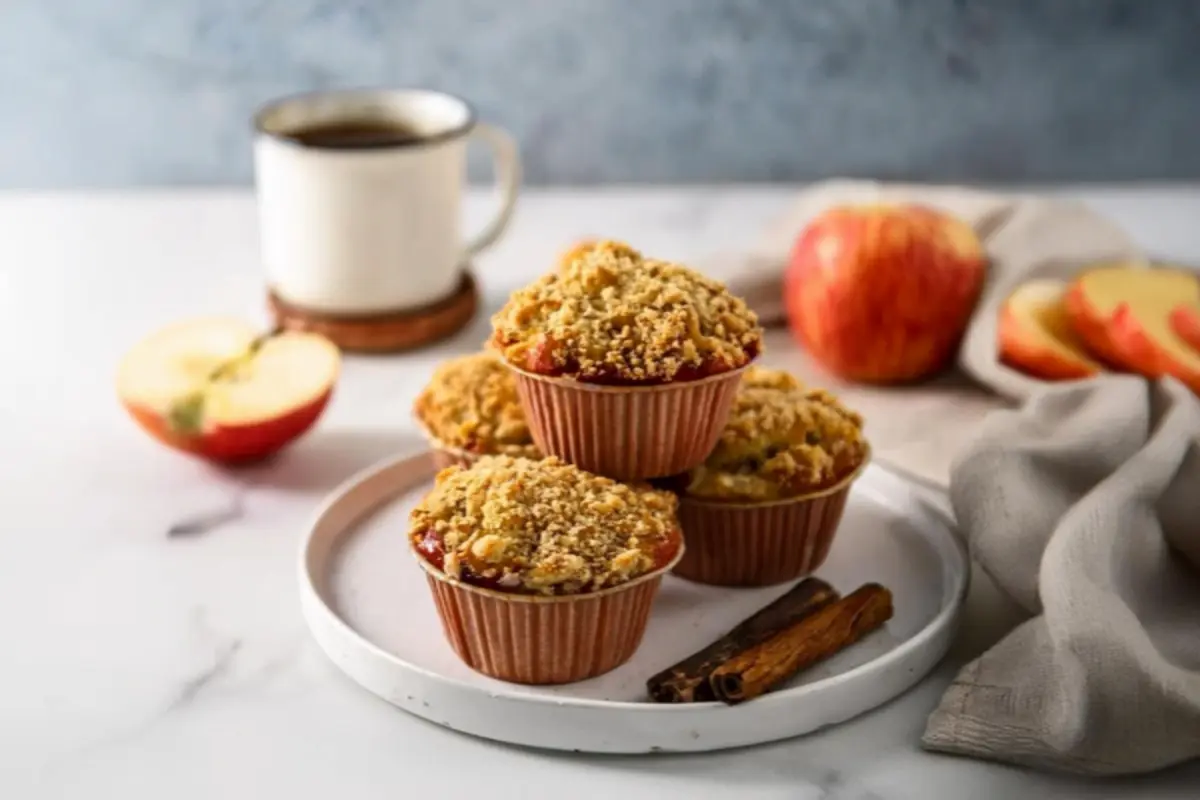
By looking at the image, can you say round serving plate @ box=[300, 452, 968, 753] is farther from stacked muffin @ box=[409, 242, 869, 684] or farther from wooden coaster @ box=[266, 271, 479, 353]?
wooden coaster @ box=[266, 271, 479, 353]

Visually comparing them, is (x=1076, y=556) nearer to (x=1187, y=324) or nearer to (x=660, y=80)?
(x=1187, y=324)

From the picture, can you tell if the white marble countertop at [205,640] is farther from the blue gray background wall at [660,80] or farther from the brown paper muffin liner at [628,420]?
the blue gray background wall at [660,80]

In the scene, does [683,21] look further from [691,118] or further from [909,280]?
[909,280]

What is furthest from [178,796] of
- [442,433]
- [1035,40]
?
[1035,40]

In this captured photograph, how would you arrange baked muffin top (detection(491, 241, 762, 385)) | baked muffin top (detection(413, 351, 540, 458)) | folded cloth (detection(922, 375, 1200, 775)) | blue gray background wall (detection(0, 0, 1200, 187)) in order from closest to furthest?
1. folded cloth (detection(922, 375, 1200, 775))
2. baked muffin top (detection(491, 241, 762, 385))
3. baked muffin top (detection(413, 351, 540, 458))
4. blue gray background wall (detection(0, 0, 1200, 187))

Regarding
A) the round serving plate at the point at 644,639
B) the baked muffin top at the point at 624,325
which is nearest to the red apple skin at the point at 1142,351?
the round serving plate at the point at 644,639

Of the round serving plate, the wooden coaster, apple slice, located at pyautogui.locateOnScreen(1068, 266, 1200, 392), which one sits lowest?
the wooden coaster

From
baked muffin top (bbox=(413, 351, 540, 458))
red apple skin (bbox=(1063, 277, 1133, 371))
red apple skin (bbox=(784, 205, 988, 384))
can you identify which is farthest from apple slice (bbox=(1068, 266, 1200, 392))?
baked muffin top (bbox=(413, 351, 540, 458))
